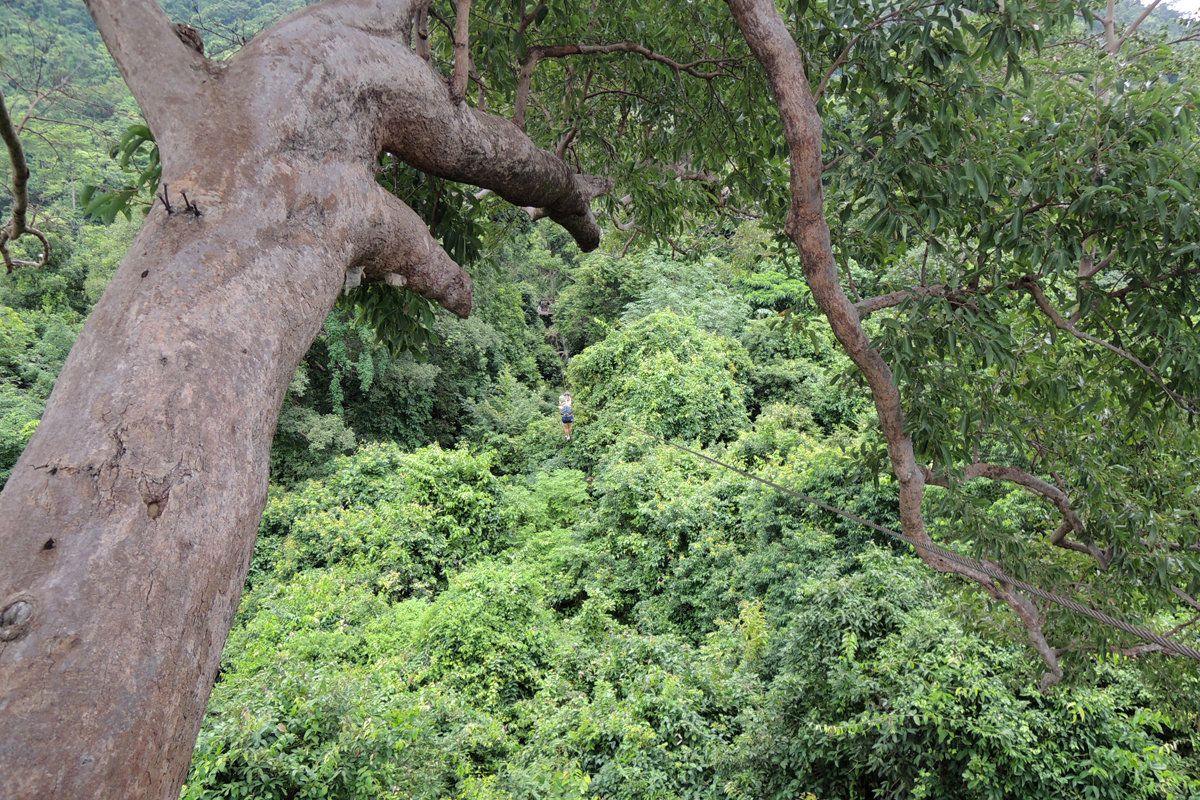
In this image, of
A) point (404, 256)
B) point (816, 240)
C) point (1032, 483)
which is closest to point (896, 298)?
point (816, 240)

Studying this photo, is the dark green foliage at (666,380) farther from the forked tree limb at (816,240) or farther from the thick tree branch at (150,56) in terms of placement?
the thick tree branch at (150,56)

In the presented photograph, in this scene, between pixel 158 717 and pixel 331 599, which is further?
pixel 331 599

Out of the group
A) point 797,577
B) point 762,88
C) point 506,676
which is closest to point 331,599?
point 506,676

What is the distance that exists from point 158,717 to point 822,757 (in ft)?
17.7

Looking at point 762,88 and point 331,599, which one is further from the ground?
point 762,88

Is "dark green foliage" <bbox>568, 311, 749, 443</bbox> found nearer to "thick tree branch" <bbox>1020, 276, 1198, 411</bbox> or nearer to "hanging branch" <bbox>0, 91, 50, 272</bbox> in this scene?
"thick tree branch" <bbox>1020, 276, 1198, 411</bbox>

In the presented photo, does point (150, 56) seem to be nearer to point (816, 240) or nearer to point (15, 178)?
point (15, 178)

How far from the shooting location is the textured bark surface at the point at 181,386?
0.79m

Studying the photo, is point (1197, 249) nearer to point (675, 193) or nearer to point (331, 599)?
point (675, 193)

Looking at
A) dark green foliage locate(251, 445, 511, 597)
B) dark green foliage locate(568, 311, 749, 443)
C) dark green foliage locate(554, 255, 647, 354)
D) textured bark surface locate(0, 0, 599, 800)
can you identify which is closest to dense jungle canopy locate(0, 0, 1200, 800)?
textured bark surface locate(0, 0, 599, 800)

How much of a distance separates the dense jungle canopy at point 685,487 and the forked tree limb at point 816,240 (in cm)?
2

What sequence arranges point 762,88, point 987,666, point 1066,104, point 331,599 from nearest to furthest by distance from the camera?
1. point 1066,104
2. point 762,88
3. point 987,666
4. point 331,599

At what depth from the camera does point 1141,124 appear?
232 cm

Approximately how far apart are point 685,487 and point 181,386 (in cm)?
917
